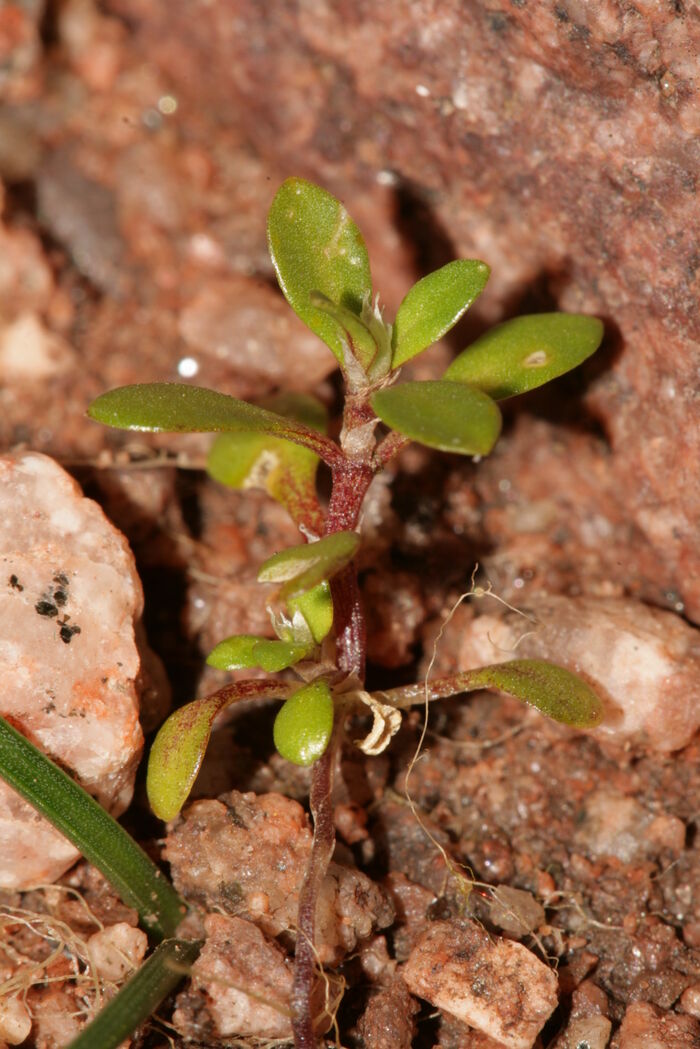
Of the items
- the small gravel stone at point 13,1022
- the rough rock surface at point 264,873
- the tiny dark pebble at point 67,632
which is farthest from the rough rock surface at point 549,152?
the small gravel stone at point 13,1022

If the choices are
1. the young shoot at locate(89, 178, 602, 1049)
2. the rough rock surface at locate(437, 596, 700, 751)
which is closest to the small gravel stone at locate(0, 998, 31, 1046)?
the young shoot at locate(89, 178, 602, 1049)

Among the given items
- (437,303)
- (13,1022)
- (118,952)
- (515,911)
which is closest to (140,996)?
(118,952)

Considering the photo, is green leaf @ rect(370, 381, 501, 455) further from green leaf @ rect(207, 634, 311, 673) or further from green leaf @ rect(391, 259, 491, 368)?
green leaf @ rect(207, 634, 311, 673)

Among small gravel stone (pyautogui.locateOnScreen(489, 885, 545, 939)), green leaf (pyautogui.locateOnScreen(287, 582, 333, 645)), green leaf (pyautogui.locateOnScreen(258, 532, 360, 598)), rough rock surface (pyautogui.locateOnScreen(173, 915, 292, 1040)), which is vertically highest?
green leaf (pyautogui.locateOnScreen(258, 532, 360, 598))

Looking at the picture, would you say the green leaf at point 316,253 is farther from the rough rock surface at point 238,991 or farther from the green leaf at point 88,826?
the rough rock surface at point 238,991

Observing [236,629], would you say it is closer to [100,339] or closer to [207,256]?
[100,339]

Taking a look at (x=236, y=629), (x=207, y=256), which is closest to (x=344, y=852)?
(x=236, y=629)
